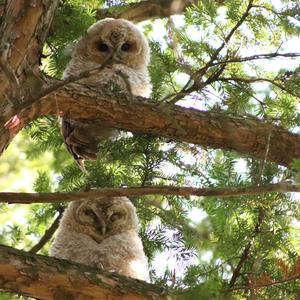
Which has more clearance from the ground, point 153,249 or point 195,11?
point 195,11

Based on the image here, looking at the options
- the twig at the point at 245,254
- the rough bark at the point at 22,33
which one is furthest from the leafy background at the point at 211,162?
the rough bark at the point at 22,33

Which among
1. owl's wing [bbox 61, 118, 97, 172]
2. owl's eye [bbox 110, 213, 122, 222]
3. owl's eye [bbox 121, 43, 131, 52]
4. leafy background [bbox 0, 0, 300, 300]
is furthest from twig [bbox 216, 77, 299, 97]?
owl's eye [bbox 121, 43, 131, 52]

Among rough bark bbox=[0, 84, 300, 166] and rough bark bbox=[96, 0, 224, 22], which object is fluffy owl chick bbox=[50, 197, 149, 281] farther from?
rough bark bbox=[96, 0, 224, 22]

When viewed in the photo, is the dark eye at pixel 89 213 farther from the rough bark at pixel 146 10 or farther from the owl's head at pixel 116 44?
the rough bark at pixel 146 10

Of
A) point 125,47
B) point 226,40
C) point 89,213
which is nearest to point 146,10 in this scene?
point 125,47

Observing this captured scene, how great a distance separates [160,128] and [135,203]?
2.86ft

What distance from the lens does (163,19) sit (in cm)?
382

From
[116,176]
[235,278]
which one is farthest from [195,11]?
[235,278]

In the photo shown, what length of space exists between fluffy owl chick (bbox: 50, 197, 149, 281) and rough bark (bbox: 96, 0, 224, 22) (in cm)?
105

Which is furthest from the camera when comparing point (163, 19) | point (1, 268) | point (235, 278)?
point (163, 19)

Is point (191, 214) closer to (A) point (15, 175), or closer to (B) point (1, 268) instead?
(B) point (1, 268)

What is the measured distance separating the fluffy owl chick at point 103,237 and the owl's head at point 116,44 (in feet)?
2.89

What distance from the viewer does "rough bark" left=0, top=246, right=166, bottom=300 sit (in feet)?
6.22

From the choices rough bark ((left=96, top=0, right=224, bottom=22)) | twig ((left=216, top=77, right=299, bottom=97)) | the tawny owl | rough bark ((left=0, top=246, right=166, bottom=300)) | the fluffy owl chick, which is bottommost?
rough bark ((left=0, top=246, right=166, bottom=300))
